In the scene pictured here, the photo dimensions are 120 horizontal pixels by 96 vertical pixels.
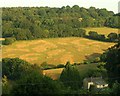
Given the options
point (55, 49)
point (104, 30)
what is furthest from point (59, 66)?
point (104, 30)

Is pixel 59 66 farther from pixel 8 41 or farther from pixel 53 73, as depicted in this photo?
pixel 8 41

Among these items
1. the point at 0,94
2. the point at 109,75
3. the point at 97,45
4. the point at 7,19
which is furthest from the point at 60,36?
the point at 0,94

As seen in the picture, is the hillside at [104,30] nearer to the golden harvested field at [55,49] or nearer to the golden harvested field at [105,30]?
the golden harvested field at [105,30]

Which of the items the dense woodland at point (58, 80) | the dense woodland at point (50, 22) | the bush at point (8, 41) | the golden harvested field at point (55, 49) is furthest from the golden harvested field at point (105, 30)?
the dense woodland at point (58, 80)

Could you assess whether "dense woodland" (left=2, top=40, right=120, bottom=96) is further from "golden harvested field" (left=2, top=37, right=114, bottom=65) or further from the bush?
the bush

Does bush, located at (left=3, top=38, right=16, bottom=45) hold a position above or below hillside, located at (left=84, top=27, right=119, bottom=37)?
below

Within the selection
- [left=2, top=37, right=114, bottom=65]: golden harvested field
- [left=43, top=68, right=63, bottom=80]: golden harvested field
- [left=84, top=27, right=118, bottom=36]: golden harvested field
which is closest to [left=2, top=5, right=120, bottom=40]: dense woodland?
[left=84, top=27, right=118, bottom=36]: golden harvested field

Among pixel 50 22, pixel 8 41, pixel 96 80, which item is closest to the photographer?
pixel 96 80
